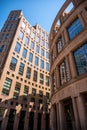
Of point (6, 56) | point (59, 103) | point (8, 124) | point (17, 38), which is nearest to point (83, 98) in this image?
point (59, 103)

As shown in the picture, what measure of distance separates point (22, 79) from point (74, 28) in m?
16.8

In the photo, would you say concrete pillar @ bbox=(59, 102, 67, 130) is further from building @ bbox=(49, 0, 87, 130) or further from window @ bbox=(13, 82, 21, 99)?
window @ bbox=(13, 82, 21, 99)

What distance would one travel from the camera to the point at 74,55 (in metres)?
11.8

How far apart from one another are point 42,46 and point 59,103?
93.1 ft

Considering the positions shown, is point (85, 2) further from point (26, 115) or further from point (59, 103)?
point (26, 115)

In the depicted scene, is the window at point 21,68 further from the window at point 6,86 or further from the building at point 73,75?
the building at point 73,75

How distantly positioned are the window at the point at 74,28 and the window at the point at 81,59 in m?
2.41

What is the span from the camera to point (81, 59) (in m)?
10.7

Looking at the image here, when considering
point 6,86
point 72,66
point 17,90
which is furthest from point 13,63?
point 72,66

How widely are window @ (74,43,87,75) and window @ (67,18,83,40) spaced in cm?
241

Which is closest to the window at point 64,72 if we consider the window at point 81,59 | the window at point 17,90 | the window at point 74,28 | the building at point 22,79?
the window at point 81,59

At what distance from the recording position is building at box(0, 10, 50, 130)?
20.5 metres

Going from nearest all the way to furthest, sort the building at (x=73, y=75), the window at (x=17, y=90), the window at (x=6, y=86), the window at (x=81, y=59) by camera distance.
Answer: the building at (x=73, y=75) → the window at (x=81, y=59) → the window at (x=6, y=86) → the window at (x=17, y=90)

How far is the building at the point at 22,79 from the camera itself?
20531 mm
